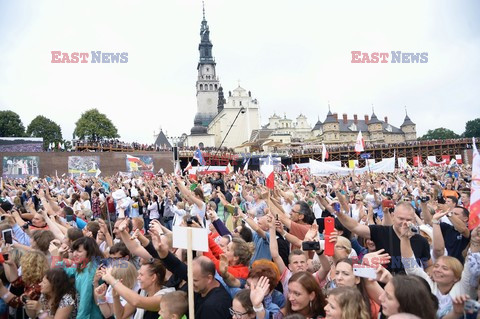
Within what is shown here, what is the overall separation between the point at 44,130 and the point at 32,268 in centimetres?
7596

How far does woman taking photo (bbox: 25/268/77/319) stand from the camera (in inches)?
157

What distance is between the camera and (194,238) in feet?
11.4

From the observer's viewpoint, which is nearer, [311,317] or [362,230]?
[311,317]

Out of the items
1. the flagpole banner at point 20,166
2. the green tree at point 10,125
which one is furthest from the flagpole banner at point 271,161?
the green tree at point 10,125

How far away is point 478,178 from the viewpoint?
14.9 feet

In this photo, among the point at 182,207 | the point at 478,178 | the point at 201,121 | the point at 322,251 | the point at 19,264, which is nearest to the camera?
the point at 322,251

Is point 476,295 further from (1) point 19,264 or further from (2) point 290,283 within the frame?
(1) point 19,264

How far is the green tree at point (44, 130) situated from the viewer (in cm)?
7106

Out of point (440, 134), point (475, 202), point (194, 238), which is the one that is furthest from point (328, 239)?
point (440, 134)

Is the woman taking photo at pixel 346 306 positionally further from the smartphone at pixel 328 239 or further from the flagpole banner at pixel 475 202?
the flagpole banner at pixel 475 202

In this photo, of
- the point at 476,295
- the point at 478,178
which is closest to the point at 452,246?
the point at 478,178

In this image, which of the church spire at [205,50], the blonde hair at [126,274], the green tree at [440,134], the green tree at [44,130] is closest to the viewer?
the blonde hair at [126,274]

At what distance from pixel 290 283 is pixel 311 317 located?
0.33m

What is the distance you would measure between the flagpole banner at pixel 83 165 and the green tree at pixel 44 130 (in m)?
39.7
